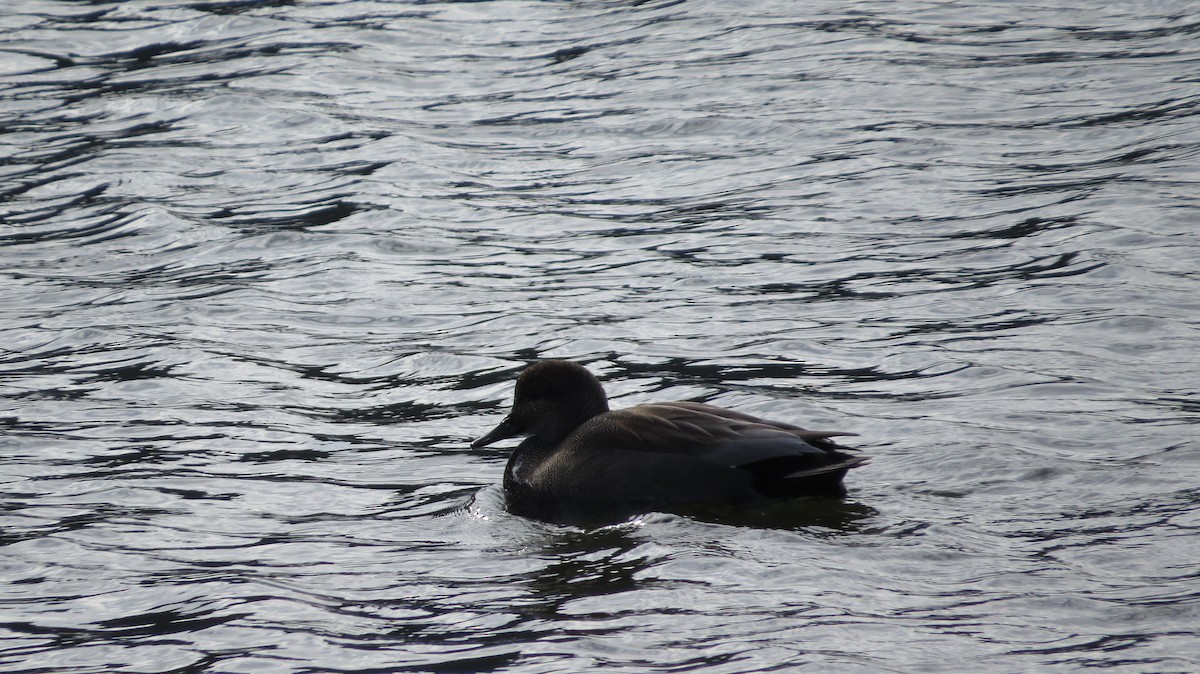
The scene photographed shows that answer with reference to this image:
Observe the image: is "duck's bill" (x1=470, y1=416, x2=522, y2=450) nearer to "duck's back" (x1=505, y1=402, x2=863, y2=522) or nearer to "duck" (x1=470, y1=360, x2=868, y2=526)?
"duck" (x1=470, y1=360, x2=868, y2=526)

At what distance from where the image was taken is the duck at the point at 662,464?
669 cm

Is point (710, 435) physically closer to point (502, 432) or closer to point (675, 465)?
point (675, 465)

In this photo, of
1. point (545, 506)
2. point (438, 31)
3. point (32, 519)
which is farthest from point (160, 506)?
point (438, 31)

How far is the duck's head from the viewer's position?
7.52m

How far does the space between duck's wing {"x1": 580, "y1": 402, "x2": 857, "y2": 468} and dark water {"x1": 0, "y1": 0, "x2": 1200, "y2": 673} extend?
308mm

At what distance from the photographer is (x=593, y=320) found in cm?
991

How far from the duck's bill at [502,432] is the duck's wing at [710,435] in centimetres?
53

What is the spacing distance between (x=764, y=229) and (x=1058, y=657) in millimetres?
6664

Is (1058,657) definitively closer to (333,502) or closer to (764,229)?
(333,502)

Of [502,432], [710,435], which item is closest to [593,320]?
[502,432]

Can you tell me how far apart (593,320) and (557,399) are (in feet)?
7.96

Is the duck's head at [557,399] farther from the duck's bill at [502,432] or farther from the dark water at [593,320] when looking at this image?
the dark water at [593,320]

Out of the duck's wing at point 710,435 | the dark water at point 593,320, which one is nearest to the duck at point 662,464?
the duck's wing at point 710,435

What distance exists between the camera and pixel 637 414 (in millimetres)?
7090
